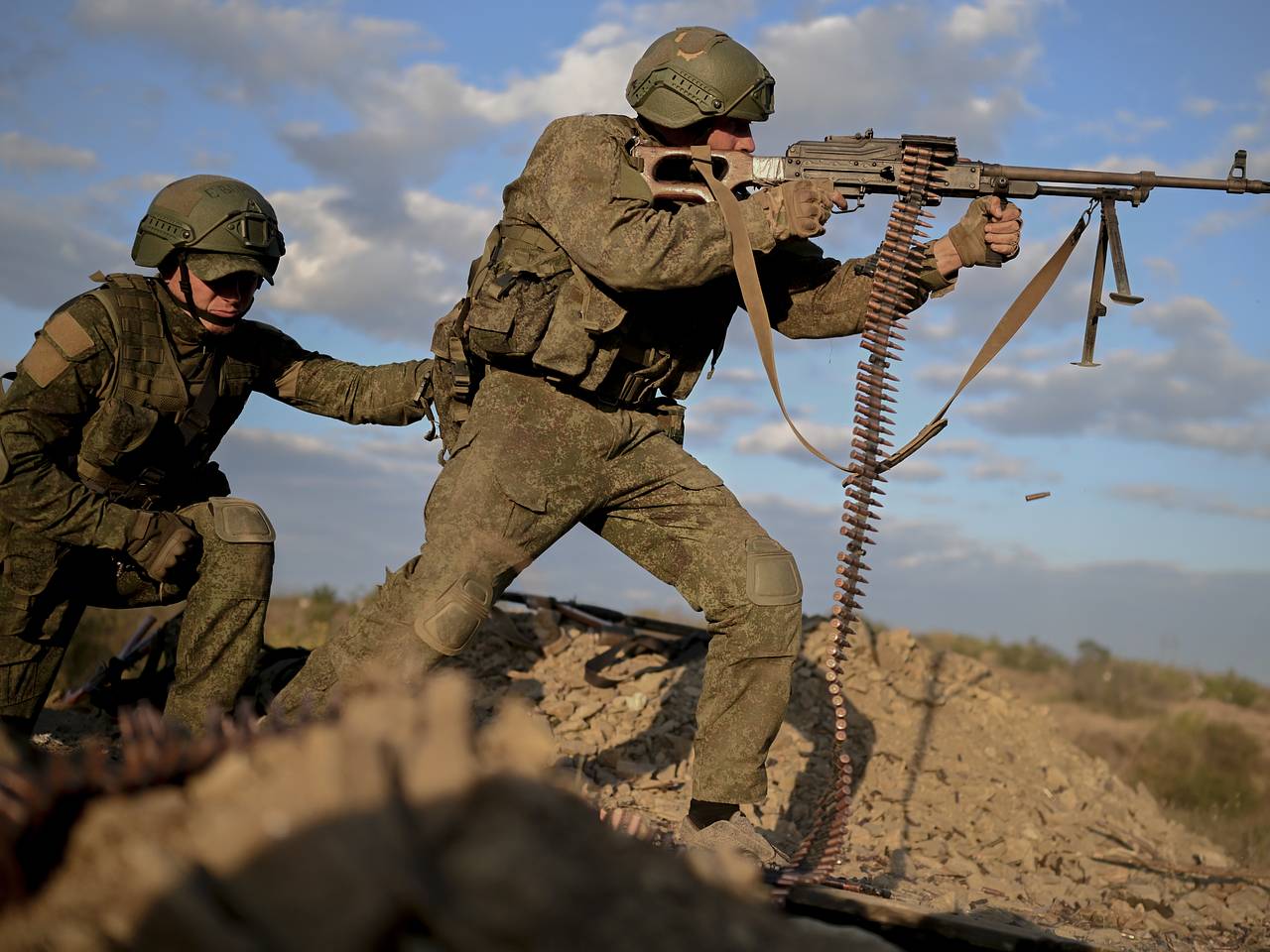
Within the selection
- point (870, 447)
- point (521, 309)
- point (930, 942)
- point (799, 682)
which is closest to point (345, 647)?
point (521, 309)

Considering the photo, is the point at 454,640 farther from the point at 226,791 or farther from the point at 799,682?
the point at 799,682

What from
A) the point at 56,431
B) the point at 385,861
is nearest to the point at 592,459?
the point at 56,431

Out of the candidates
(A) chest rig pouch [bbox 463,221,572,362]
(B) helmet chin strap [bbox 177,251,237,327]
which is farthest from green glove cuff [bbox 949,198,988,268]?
(B) helmet chin strap [bbox 177,251,237,327]

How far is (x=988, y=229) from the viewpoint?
552 cm

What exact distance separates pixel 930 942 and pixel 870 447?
2831mm

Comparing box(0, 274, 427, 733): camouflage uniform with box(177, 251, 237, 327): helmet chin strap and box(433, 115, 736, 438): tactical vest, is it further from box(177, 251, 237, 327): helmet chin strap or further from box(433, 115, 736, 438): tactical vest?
box(433, 115, 736, 438): tactical vest

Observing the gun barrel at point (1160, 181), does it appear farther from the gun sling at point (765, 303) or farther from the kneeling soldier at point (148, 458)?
the kneeling soldier at point (148, 458)

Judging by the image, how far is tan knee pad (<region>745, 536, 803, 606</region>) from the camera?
5020 mm

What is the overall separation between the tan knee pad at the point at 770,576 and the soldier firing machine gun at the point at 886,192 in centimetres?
29

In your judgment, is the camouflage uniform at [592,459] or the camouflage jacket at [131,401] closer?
the camouflage uniform at [592,459]

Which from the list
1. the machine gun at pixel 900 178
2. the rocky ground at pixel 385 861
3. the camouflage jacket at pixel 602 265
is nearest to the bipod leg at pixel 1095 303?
the machine gun at pixel 900 178

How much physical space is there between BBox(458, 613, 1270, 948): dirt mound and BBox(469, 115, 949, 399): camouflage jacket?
2369 mm

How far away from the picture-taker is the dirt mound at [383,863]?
62.1 inches

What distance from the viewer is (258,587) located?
580 centimetres
